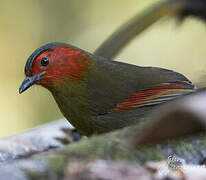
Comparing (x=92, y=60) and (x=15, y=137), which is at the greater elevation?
(x=92, y=60)

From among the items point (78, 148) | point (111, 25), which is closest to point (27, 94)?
point (111, 25)

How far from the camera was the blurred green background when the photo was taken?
8.90 m

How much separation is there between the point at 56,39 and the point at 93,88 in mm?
5937

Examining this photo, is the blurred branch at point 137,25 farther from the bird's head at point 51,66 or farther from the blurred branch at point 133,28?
the bird's head at point 51,66

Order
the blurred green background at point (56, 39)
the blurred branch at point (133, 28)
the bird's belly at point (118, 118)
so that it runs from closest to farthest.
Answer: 1. the bird's belly at point (118, 118)
2. the blurred branch at point (133, 28)
3. the blurred green background at point (56, 39)

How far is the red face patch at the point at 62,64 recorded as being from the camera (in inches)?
147

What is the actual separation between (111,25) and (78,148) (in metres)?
9.07

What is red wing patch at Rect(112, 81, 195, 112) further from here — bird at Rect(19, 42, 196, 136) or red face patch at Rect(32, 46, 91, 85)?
red face patch at Rect(32, 46, 91, 85)

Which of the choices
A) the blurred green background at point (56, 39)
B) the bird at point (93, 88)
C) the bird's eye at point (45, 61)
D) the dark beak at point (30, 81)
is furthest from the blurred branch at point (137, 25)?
the blurred green background at point (56, 39)

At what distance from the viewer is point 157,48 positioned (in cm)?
1109

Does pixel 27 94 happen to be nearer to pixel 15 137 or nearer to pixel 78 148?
pixel 15 137

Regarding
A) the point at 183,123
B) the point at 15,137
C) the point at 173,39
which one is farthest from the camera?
the point at 173,39

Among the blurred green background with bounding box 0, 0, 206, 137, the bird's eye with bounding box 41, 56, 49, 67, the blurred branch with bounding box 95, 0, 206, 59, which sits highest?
the blurred branch with bounding box 95, 0, 206, 59

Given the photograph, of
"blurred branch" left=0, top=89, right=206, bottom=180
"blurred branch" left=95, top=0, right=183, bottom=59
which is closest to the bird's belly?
"blurred branch" left=95, top=0, right=183, bottom=59
